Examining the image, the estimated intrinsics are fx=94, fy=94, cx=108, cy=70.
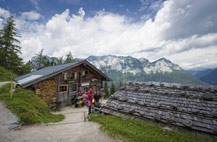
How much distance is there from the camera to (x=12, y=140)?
12.1 feet

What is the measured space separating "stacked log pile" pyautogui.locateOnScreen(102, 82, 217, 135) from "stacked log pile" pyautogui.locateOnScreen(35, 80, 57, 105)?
315 inches

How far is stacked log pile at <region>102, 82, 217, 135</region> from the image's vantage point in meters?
4.48

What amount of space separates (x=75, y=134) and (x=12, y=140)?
7.81 ft

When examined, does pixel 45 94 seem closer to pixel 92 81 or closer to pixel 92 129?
pixel 92 81

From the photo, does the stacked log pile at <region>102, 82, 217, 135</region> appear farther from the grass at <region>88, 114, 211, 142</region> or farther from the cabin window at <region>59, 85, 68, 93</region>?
the cabin window at <region>59, 85, 68, 93</region>

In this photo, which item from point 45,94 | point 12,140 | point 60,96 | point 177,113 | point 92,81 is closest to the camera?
point 12,140

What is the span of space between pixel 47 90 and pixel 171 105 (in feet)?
41.1

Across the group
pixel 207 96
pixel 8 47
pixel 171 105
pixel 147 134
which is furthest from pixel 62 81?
pixel 8 47

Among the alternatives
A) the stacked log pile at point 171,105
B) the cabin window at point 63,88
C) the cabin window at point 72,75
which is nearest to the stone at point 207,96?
the stacked log pile at point 171,105

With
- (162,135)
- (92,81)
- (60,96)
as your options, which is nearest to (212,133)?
(162,135)

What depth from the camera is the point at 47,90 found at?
11.4 meters

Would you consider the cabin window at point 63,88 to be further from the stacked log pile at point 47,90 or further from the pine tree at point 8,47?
the pine tree at point 8,47

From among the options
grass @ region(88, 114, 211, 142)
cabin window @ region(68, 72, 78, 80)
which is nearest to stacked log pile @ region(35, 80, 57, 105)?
cabin window @ region(68, 72, 78, 80)

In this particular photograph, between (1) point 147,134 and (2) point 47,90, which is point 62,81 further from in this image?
(1) point 147,134
